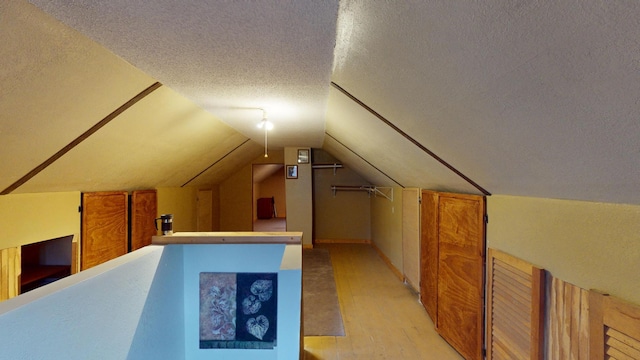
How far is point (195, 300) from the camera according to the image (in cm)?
252

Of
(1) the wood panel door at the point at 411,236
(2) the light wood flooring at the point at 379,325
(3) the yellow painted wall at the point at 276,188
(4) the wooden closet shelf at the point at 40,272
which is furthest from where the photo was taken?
(3) the yellow painted wall at the point at 276,188

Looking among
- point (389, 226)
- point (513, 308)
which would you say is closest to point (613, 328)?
point (513, 308)

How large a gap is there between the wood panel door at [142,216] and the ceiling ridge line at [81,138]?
1.48 meters

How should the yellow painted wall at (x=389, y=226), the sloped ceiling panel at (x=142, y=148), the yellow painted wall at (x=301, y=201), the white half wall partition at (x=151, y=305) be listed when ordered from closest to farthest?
1. the white half wall partition at (x=151, y=305)
2. the sloped ceiling panel at (x=142, y=148)
3. the yellow painted wall at (x=389, y=226)
4. the yellow painted wall at (x=301, y=201)

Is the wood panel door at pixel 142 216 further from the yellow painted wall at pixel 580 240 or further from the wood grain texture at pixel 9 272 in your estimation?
the yellow painted wall at pixel 580 240

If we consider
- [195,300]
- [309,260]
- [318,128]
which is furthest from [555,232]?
[309,260]

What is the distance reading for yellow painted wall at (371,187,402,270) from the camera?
4547 mm

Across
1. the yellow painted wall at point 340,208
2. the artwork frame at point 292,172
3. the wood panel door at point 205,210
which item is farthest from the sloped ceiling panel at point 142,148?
the yellow painted wall at point 340,208

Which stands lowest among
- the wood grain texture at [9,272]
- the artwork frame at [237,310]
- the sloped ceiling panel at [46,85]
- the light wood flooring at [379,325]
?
the light wood flooring at [379,325]

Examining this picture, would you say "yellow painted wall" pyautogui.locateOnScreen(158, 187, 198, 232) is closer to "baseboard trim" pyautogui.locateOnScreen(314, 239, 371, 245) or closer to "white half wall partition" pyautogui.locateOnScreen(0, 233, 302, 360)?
"white half wall partition" pyautogui.locateOnScreen(0, 233, 302, 360)

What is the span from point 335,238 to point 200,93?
5.29 meters

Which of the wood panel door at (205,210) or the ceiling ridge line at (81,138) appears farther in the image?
the wood panel door at (205,210)

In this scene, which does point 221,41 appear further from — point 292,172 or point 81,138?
point 292,172

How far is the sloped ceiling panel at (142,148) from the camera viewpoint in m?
2.38
